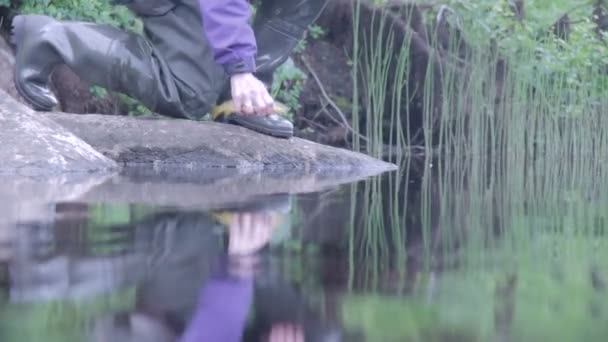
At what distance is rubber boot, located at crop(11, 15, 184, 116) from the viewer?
12.3 ft

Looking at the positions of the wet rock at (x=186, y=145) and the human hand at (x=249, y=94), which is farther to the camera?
the wet rock at (x=186, y=145)

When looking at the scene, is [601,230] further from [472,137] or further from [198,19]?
[472,137]

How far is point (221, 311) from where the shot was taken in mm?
1177

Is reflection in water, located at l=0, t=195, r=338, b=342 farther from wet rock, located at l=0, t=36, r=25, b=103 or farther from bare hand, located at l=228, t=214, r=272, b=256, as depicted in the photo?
wet rock, located at l=0, t=36, r=25, b=103

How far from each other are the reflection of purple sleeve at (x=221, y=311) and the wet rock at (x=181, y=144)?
8.39 ft

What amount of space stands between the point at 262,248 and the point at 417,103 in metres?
5.12

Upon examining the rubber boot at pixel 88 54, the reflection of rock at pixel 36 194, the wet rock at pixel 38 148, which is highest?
the rubber boot at pixel 88 54

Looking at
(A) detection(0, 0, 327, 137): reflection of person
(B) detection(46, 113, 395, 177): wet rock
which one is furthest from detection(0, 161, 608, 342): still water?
(B) detection(46, 113, 395, 177): wet rock

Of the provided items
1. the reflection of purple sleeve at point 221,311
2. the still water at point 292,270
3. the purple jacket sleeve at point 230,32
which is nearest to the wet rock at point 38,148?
the purple jacket sleeve at point 230,32

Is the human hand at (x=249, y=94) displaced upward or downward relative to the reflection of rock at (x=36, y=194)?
upward

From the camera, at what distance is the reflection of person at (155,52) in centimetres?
372

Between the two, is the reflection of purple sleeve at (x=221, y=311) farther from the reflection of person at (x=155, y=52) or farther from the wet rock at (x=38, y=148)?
the reflection of person at (x=155, y=52)

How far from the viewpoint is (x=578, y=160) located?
216 inches

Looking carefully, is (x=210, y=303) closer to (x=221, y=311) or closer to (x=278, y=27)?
(x=221, y=311)
